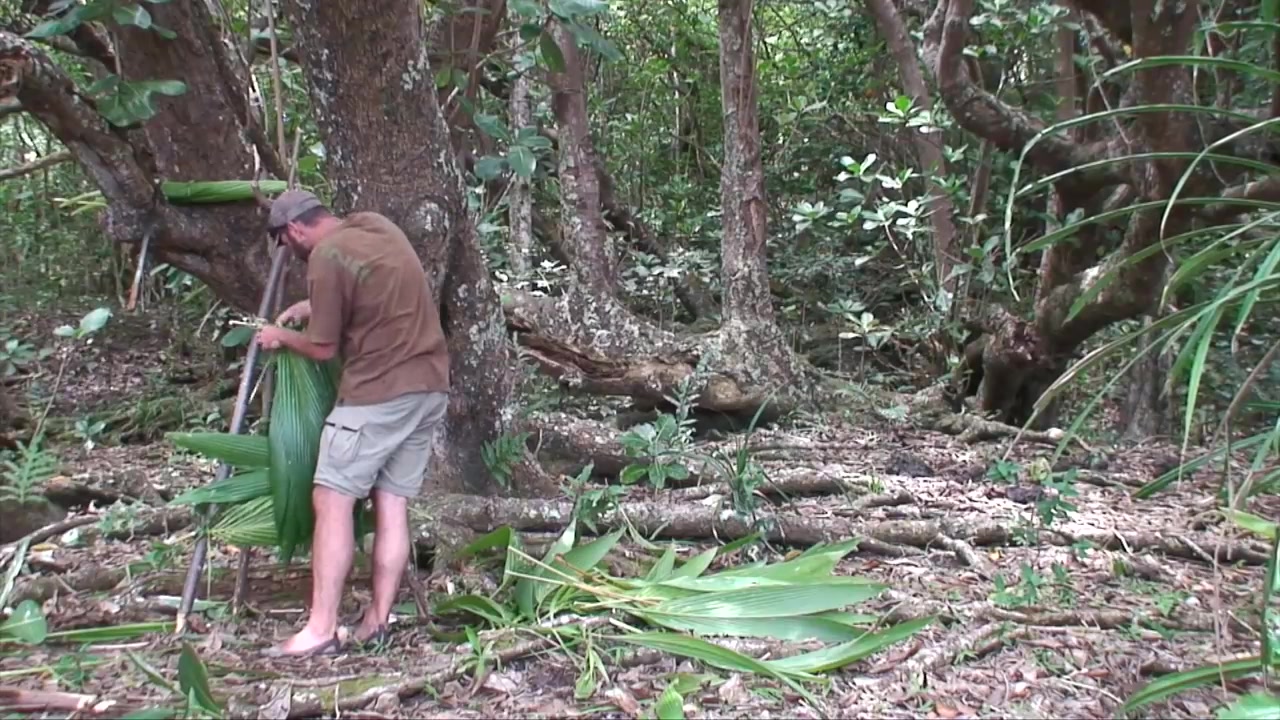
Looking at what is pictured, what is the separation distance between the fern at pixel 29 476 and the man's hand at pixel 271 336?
1225 millimetres

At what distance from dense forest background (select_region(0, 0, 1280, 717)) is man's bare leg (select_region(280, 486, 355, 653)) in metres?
0.14

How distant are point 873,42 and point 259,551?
6655 millimetres

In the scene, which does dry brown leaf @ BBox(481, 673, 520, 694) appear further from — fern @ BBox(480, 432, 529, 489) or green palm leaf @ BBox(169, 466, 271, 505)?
Answer: fern @ BBox(480, 432, 529, 489)

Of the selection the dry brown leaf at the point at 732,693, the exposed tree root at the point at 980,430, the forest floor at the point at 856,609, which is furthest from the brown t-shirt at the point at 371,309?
the exposed tree root at the point at 980,430

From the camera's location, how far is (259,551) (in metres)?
3.69

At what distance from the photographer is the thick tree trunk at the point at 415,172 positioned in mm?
3398

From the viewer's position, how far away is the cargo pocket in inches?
117

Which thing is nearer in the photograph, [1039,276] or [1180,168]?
[1180,168]

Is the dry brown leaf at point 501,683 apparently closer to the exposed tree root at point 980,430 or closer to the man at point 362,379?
the man at point 362,379

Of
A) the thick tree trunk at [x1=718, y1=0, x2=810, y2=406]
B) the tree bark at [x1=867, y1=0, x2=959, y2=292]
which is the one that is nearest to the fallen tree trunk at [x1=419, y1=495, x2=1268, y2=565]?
the thick tree trunk at [x1=718, y1=0, x2=810, y2=406]

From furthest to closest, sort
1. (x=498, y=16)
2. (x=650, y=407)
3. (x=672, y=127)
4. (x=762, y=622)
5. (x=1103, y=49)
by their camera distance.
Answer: (x=672, y=127), (x=650, y=407), (x=1103, y=49), (x=498, y=16), (x=762, y=622)

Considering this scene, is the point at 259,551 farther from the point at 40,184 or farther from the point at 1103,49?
the point at 40,184

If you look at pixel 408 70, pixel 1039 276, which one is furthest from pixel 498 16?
pixel 1039 276

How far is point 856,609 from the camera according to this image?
3193 mm
